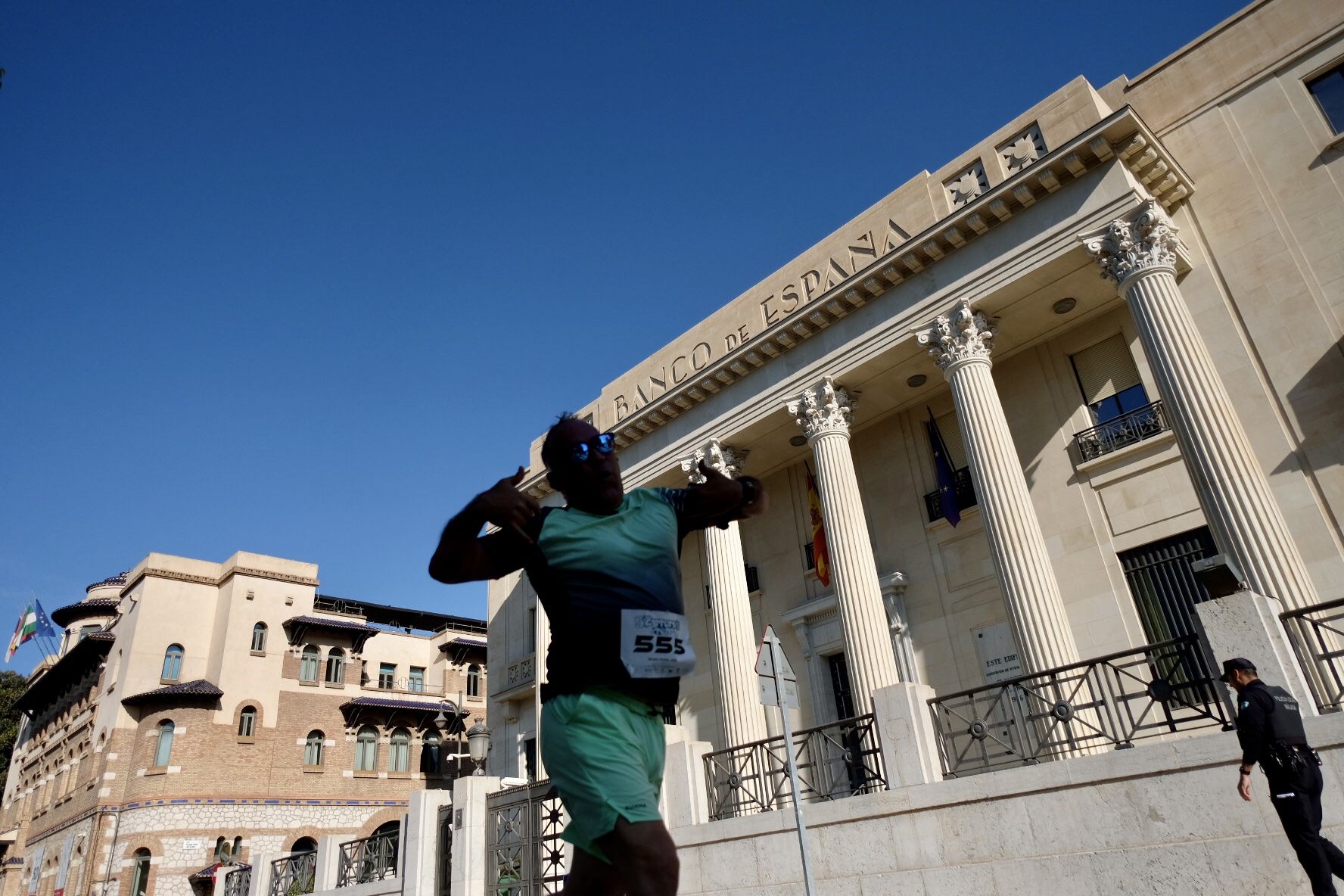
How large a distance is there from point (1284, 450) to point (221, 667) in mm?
39427

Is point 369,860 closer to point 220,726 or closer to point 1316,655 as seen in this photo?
point 1316,655

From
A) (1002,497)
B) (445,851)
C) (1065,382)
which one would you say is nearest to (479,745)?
(445,851)

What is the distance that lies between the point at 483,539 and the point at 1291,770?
21.6 feet

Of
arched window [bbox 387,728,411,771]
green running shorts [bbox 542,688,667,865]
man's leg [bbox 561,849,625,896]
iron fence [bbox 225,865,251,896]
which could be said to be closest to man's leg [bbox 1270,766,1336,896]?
Answer: green running shorts [bbox 542,688,667,865]

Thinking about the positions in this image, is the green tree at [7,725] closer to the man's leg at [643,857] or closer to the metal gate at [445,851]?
the metal gate at [445,851]

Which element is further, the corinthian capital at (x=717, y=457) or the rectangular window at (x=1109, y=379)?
the corinthian capital at (x=717, y=457)

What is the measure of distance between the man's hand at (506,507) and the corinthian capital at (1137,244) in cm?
1482

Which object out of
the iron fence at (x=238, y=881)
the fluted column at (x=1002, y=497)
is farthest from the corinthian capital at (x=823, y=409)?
the iron fence at (x=238, y=881)

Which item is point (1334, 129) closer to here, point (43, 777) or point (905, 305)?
point (905, 305)

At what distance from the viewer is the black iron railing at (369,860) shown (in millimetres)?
16984

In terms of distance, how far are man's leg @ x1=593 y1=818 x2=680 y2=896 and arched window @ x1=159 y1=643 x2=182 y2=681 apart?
43.2 meters

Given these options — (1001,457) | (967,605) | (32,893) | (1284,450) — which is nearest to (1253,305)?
(1284,450)

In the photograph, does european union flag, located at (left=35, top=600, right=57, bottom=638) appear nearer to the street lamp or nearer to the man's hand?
the street lamp

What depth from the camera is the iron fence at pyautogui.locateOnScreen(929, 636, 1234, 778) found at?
9.88 meters
